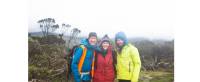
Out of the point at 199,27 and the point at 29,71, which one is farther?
the point at 29,71

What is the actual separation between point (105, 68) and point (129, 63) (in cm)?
19

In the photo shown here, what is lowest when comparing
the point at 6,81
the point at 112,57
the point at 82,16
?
the point at 6,81

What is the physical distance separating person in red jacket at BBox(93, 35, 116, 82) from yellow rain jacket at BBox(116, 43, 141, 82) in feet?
0.22

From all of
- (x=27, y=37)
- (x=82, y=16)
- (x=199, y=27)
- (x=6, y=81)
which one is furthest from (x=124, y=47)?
(x=6, y=81)

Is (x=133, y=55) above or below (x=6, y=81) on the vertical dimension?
above

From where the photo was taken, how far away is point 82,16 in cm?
251

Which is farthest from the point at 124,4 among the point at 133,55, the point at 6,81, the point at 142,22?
the point at 6,81

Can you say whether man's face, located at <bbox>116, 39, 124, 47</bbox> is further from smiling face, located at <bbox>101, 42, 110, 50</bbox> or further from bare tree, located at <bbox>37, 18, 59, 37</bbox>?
bare tree, located at <bbox>37, 18, 59, 37</bbox>

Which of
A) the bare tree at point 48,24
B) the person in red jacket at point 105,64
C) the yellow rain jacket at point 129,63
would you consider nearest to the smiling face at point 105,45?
the person in red jacket at point 105,64

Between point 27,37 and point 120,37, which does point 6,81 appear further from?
point 120,37

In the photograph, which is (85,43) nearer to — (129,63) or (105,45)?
(105,45)

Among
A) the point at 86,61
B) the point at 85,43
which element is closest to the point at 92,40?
the point at 85,43

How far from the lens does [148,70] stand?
249 cm

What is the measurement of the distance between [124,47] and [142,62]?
0.19 metres
